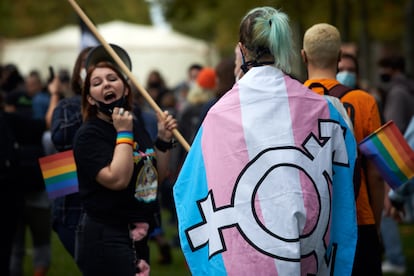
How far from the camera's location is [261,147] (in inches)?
188

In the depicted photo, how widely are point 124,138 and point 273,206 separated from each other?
1520mm

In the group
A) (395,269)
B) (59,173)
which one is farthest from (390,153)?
(395,269)

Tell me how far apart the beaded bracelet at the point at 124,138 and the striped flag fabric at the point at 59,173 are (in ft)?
3.56

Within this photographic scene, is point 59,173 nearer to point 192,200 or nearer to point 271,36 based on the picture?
point 192,200

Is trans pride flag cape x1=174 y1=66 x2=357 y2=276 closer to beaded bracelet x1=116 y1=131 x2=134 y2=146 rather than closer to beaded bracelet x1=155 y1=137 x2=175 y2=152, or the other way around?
beaded bracelet x1=116 y1=131 x2=134 y2=146

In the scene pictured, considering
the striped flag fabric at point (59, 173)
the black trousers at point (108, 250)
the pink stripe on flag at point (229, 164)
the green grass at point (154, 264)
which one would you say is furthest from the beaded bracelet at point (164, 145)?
the green grass at point (154, 264)

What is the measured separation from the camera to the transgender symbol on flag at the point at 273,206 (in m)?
4.70

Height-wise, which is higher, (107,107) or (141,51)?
(141,51)

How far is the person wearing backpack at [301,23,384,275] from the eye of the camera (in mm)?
5781

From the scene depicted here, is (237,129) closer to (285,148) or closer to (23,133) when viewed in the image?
(285,148)

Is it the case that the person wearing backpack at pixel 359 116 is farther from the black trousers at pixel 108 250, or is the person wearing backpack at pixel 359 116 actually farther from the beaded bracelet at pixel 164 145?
the black trousers at pixel 108 250

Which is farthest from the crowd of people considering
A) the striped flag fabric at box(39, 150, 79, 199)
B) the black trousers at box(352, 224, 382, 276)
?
the striped flag fabric at box(39, 150, 79, 199)

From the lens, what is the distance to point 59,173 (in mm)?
7047

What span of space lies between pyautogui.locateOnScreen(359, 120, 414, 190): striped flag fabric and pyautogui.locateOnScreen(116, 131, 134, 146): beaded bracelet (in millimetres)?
1323
